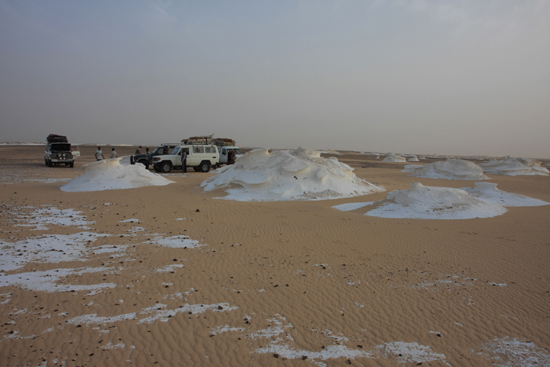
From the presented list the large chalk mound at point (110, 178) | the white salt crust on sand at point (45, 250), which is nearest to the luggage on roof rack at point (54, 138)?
the large chalk mound at point (110, 178)

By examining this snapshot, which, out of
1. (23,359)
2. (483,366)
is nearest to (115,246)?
(23,359)

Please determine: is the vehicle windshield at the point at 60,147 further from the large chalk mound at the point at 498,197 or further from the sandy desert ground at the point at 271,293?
the large chalk mound at the point at 498,197

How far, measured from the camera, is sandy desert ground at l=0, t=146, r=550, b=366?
11.7 feet

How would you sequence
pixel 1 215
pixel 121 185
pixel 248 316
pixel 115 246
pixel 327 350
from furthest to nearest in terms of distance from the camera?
pixel 121 185 → pixel 1 215 → pixel 115 246 → pixel 248 316 → pixel 327 350

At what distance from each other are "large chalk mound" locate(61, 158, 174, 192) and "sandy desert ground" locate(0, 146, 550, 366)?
6.04 meters

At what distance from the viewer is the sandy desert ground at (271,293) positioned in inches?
141

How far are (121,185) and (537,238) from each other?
15.2 m

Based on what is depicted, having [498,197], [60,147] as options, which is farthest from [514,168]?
[60,147]

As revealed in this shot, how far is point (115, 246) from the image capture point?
6.95m

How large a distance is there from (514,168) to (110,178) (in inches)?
1229

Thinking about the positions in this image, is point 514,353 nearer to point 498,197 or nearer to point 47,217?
point 47,217

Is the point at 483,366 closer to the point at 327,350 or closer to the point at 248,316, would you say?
the point at 327,350

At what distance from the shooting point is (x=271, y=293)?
16.1 ft

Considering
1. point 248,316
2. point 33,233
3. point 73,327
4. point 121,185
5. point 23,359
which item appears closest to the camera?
point 23,359
